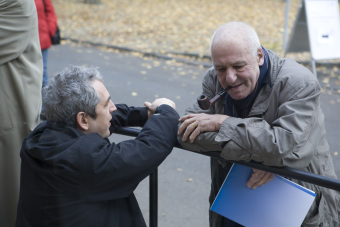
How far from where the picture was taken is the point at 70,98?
212 cm

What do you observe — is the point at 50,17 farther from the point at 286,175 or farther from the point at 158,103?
the point at 286,175

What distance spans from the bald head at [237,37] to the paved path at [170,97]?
7.88 ft

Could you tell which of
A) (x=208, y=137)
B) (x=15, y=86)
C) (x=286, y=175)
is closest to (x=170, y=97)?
(x=15, y=86)

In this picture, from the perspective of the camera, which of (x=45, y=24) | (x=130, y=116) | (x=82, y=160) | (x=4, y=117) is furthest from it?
(x=45, y=24)

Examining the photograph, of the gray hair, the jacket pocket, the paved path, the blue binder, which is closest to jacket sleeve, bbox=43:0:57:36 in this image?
the paved path

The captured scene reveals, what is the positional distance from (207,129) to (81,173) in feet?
1.91

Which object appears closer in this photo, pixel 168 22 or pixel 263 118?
pixel 263 118

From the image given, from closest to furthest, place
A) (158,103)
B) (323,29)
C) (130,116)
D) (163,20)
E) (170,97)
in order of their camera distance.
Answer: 1. (158,103)
2. (130,116)
3. (170,97)
4. (323,29)
5. (163,20)

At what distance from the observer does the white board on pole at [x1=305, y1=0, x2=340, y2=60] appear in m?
8.73

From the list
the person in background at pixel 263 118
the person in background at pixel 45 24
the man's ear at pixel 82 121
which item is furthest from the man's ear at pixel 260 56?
the person in background at pixel 45 24

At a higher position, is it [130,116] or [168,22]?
[130,116]

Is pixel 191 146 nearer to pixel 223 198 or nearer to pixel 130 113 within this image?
pixel 223 198

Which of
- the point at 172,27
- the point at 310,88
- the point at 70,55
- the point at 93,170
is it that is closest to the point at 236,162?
the point at 310,88

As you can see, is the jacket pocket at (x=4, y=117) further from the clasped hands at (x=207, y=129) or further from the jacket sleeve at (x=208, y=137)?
the clasped hands at (x=207, y=129)
